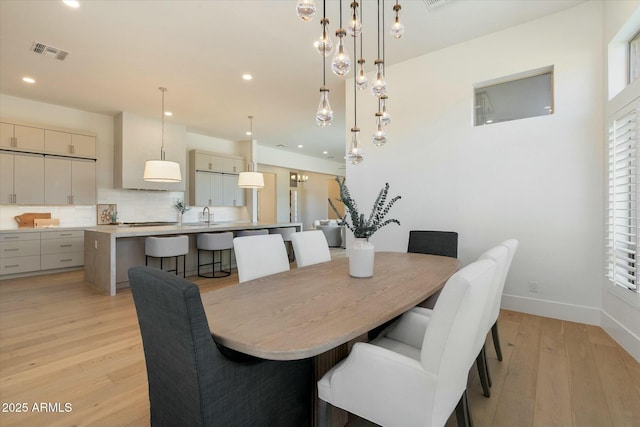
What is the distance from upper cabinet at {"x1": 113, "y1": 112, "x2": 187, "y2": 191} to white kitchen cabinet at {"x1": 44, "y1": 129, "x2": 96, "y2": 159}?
1.42 ft

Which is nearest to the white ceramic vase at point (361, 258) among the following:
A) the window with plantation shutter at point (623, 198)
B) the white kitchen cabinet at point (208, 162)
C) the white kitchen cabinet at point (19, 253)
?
the window with plantation shutter at point (623, 198)

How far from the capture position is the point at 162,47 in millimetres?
3498

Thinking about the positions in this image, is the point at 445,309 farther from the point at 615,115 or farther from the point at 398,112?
the point at 398,112

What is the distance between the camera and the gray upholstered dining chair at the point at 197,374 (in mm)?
968

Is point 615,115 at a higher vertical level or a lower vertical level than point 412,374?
higher

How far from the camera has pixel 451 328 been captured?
37.1 inches

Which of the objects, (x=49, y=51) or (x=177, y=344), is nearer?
(x=177, y=344)

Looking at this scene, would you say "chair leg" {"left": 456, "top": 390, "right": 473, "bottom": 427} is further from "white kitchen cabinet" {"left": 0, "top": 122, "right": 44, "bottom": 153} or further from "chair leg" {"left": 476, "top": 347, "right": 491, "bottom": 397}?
"white kitchen cabinet" {"left": 0, "top": 122, "right": 44, "bottom": 153}

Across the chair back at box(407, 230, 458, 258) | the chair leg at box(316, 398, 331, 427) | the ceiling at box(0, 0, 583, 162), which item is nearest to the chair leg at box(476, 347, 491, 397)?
the chair leg at box(316, 398, 331, 427)

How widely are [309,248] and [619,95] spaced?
2.85 metres

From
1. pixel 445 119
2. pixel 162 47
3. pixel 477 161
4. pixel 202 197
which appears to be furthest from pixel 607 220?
pixel 202 197

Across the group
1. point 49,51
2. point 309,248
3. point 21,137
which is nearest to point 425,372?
point 309,248

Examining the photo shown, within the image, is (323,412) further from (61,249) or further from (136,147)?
(136,147)

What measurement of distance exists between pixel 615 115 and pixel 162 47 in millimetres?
4568
